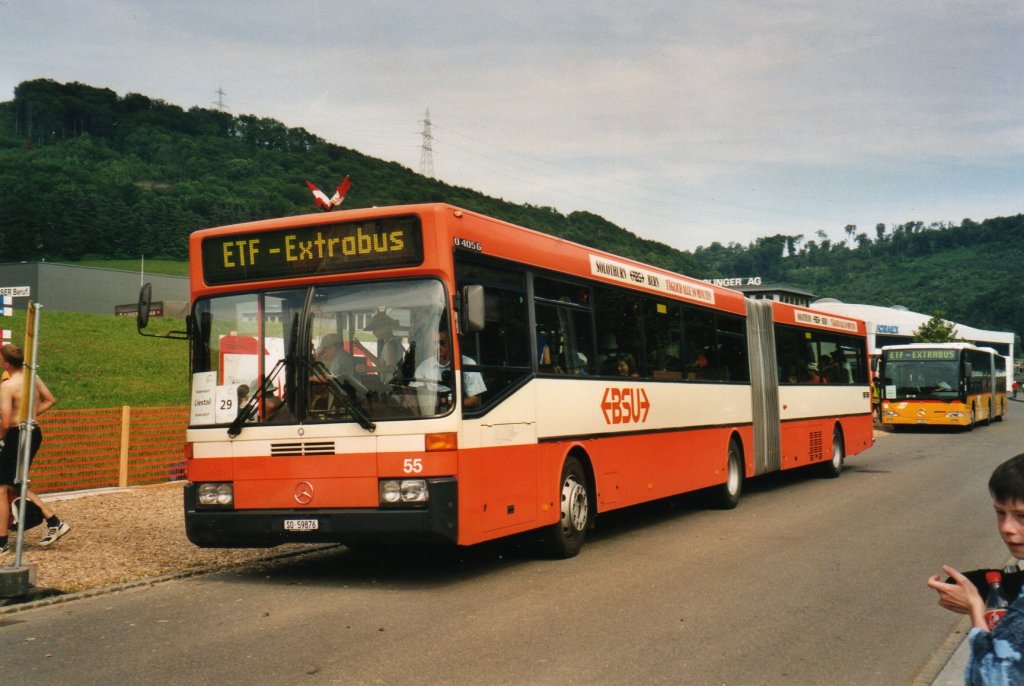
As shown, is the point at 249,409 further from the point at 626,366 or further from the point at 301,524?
the point at 626,366

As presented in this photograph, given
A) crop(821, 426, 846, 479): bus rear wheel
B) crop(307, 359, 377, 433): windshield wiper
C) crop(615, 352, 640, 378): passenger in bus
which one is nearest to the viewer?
crop(307, 359, 377, 433): windshield wiper

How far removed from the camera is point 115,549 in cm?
1086

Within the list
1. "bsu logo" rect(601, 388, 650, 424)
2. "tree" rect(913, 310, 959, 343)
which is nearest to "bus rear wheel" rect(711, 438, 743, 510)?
"bsu logo" rect(601, 388, 650, 424)

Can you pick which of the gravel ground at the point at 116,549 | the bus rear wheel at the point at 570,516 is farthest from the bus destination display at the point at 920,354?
the bus rear wheel at the point at 570,516

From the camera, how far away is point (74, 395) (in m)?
33.0

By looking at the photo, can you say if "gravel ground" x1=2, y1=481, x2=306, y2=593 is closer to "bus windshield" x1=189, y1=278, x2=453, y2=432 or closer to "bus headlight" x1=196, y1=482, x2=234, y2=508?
"bus headlight" x1=196, y1=482, x2=234, y2=508

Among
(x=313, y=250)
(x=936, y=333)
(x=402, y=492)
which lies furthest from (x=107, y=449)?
(x=936, y=333)

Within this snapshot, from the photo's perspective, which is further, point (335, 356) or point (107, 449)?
point (107, 449)

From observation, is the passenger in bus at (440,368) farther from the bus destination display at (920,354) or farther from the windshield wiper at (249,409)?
the bus destination display at (920,354)

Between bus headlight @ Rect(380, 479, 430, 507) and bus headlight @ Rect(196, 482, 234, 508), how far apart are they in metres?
1.45

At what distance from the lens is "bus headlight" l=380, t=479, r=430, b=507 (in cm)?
830

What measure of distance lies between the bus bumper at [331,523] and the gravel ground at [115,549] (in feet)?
3.08

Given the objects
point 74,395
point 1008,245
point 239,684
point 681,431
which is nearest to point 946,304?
point 1008,245

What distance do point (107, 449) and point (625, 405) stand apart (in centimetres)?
933
